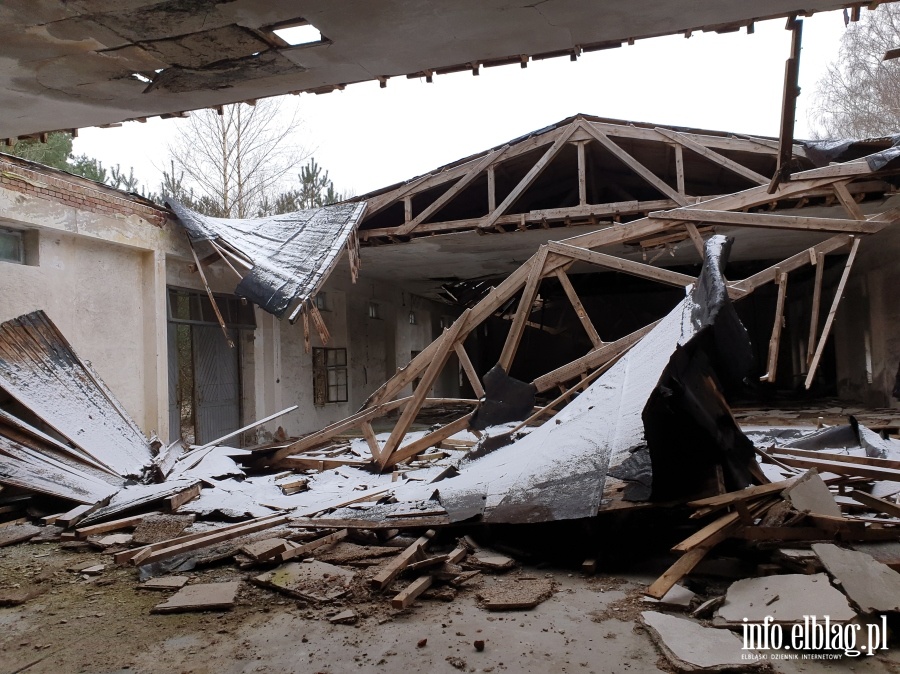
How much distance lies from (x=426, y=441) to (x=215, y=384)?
19.4 ft

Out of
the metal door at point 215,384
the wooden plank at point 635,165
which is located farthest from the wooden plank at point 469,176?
the metal door at point 215,384

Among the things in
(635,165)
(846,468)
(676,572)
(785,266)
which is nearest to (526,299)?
(785,266)

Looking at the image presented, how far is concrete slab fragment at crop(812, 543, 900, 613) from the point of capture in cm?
285

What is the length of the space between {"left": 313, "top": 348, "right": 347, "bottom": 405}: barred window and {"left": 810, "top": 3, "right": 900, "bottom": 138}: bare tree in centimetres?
2053

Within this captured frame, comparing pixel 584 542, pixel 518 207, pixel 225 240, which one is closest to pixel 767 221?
pixel 584 542

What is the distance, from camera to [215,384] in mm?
11336

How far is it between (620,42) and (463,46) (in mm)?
871

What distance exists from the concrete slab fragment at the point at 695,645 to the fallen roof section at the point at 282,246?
6707mm

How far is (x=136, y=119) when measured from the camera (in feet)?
14.1

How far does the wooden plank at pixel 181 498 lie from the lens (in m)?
5.90

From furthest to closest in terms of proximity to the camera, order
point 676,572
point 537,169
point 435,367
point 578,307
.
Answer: point 537,169, point 578,307, point 435,367, point 676,572

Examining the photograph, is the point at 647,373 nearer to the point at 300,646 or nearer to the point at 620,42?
the point at 620,42

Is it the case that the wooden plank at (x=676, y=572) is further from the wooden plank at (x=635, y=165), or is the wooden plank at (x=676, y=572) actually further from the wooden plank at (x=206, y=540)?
the wooden plank at (x=635, y=165)

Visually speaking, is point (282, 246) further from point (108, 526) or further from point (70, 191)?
point (108, 526)
